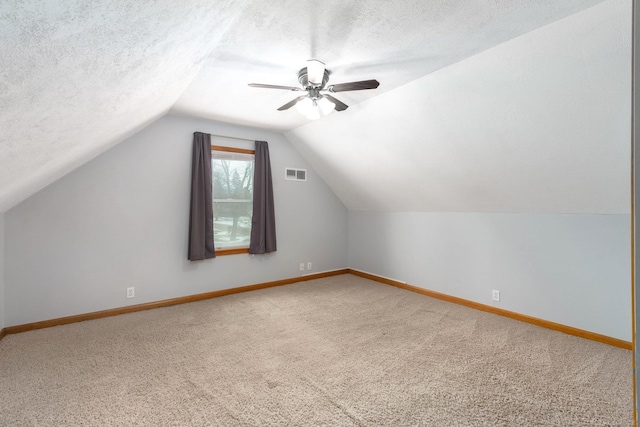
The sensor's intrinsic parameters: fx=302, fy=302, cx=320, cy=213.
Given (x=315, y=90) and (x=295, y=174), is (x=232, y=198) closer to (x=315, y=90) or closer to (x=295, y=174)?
(x=295, y=174)

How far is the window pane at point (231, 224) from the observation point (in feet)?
13.9

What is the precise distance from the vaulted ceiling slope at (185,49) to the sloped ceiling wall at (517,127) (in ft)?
0.54

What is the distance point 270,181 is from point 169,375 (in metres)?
2.86

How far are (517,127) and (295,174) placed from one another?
10.2 ft

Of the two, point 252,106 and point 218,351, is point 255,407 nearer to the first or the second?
point 218,351

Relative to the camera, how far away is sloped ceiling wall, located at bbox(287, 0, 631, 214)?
1918 mm

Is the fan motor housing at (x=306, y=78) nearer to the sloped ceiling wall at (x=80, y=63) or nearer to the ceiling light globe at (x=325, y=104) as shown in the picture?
the ceiling light globe at (x=325, y=104)

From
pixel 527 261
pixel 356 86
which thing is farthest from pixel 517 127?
pixel 527 261

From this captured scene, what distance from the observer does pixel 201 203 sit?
155 inches

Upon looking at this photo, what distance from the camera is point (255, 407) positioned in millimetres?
1867

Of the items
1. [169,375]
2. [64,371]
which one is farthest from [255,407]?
[64,371]

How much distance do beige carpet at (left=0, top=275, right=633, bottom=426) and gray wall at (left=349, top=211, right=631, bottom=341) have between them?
29 cm

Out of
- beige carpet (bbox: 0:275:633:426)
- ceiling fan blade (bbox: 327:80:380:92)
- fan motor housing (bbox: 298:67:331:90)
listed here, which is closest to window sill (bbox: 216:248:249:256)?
beige carpet (bbox: 0:275:633:426)

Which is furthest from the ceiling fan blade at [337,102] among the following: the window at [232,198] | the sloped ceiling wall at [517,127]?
the window at [232,198]
